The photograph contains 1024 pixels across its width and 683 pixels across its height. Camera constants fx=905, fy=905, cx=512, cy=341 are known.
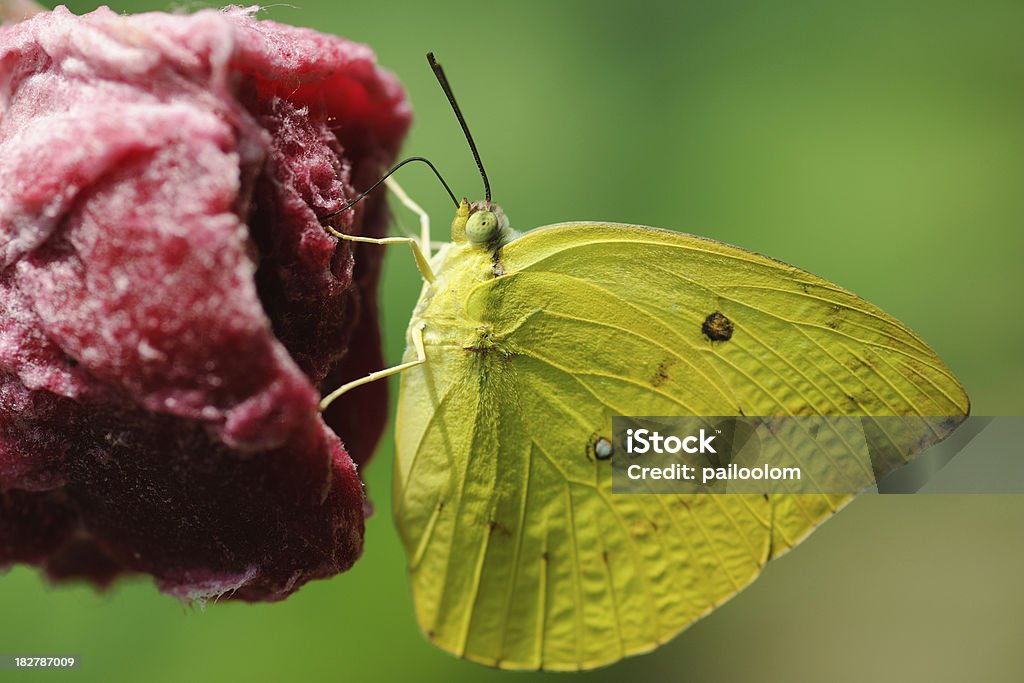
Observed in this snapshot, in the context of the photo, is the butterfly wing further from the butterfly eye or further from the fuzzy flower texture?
the fuzzy flower texture

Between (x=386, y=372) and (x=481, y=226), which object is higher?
(x=481, y=226)

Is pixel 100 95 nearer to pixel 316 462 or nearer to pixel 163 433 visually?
pixel 163 433

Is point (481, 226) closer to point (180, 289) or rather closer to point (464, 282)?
point (464, 282)

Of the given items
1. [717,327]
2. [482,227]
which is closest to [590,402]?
[717,327]

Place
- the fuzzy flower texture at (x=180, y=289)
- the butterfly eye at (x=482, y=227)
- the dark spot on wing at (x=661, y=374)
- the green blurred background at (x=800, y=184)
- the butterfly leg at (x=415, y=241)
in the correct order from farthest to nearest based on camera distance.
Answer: the green blurred background at (x=800, y=184)
the dark spot on wing at (x=661, y=374)
the butterfly eye at (x=482, y=227)
the butterfly leg at (x=415, y=241)
the fuzzy flower texture at (x=180, y=289)

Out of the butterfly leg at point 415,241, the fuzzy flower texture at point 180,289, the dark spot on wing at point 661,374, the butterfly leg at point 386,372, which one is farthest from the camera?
the dark spot on wing at point 661,374

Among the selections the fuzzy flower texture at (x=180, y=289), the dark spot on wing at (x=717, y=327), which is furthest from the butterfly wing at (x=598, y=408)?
the fuzzy flower texture at (x=180, y=289)

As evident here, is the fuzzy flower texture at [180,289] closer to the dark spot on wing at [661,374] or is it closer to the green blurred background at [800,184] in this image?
the dark spot on wing at [661,374]

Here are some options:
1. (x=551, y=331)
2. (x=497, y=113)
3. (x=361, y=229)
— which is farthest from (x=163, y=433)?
(x=497, y=113)
